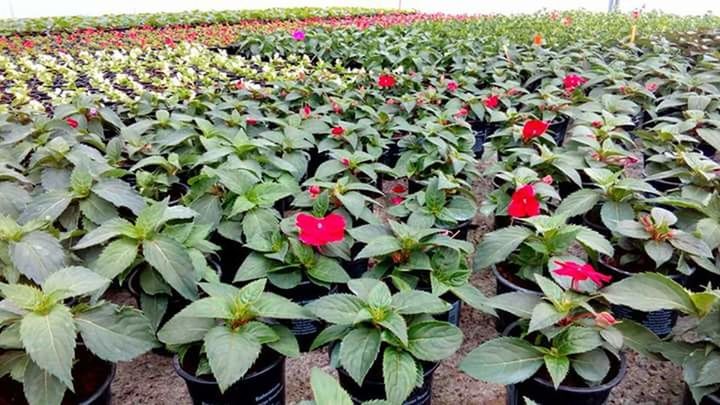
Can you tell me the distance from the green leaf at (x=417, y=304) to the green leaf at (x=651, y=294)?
1.49 feet

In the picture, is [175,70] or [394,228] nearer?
[394,228]

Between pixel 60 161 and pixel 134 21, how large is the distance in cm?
763

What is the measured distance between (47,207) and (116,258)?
17.3 inches

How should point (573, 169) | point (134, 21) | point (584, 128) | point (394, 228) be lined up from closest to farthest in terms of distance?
point (394, 228)
point (573, 169)
point (584, 128)
point (134, 21)

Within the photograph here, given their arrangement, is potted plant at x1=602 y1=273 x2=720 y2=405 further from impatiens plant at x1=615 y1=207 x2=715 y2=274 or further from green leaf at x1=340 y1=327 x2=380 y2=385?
green leaf at x1=340 y1=327 x2=380 y2=385

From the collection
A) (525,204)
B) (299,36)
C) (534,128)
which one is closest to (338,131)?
(534,128)

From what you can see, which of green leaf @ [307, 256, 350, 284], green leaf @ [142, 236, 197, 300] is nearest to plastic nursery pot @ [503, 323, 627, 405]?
green leaf @ [307, 256, 350, 284]

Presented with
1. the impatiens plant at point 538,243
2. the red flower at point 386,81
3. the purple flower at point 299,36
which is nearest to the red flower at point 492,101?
the red flower at point 386,81

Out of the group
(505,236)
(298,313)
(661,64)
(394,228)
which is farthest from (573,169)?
(661,64)

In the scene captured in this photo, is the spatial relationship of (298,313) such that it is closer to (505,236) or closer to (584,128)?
(505,236)

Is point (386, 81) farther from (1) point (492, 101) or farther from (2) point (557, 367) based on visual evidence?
(2) point (557, 367)

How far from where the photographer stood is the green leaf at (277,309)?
138cm

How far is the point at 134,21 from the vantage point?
874 centimetres

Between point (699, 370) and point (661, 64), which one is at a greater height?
point (661, 64)
